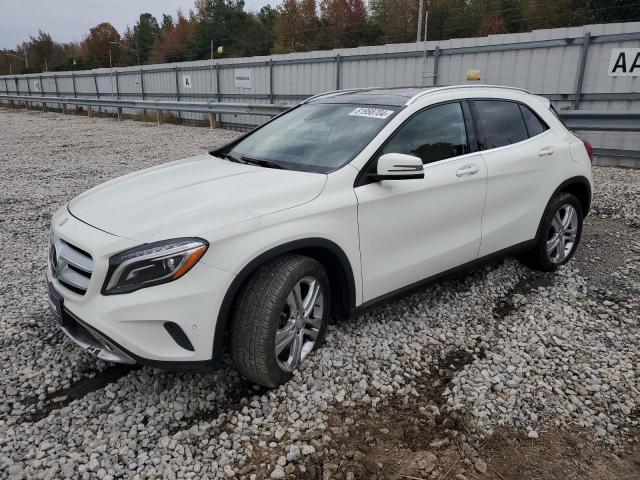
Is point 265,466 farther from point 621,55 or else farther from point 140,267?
point 621,55

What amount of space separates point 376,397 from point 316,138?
179 centimetres

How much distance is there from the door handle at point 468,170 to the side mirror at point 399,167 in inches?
27.8

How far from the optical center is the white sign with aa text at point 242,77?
17344 millimetres

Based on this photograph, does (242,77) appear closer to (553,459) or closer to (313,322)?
(313,322)

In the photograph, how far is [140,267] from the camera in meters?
2.45

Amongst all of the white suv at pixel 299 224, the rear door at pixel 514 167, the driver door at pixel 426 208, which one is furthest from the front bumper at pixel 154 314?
the rear door at pixel 514 167

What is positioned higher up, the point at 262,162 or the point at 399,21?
the point at 399,21

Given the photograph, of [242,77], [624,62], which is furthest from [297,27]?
[624,62]

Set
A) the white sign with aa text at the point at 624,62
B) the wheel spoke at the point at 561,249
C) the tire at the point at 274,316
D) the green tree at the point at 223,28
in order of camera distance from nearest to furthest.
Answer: the tire at the point at 274,316 < the wheel spoke at the point at 561,249 < the white sign with aa text at the point at 624,62 < the green tree at the point at 223,28

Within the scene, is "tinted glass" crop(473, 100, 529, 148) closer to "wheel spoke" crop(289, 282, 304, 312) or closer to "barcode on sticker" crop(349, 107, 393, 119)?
"barcode on sticker" crop(349, 107, 393, 119)

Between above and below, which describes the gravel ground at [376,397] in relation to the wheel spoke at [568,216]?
below

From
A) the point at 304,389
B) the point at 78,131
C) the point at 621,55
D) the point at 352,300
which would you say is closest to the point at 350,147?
the point at 352,300

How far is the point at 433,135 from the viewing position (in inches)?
142

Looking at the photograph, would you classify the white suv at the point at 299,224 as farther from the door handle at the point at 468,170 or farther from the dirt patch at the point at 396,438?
the dirt patch at the point at 396,438
